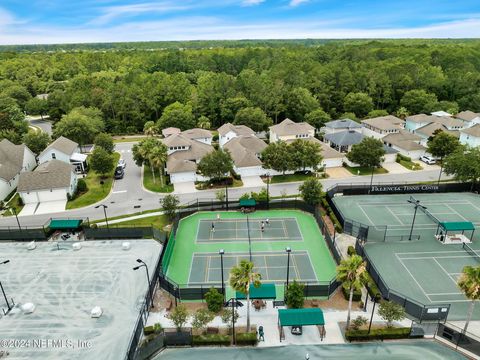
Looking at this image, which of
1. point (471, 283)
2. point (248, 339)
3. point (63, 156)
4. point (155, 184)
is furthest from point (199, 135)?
point (471, 283)

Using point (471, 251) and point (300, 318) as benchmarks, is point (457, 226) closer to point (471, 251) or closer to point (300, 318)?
point (471, 251)

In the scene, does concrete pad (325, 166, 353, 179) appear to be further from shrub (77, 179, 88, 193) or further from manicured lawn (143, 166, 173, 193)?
shrub (77, 179, 88, 193)

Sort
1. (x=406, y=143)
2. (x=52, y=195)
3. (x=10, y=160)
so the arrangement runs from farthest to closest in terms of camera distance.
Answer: (x=406, y=143), (x=10, y=160), (x=52, y=195)

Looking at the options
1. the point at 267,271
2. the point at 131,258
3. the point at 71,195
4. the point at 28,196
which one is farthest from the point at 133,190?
the point at 267,271

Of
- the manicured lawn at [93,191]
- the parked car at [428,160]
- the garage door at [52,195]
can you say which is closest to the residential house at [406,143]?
the parked car at [428,160]

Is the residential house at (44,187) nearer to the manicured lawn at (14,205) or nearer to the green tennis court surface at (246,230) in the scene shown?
the manicured lawn at (14,205)

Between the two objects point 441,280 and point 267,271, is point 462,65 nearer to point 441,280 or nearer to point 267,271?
point 441,280
